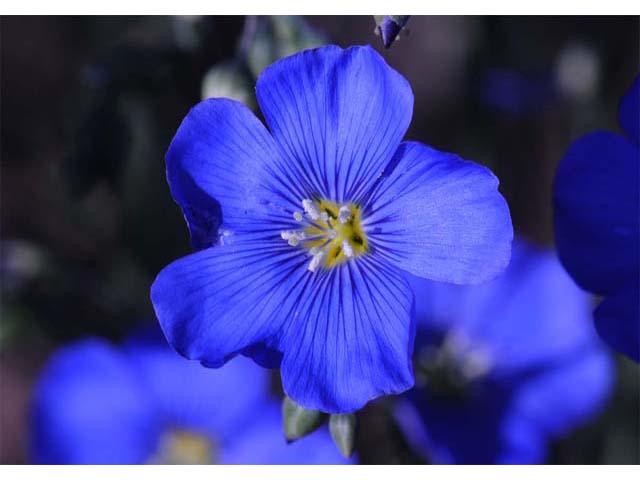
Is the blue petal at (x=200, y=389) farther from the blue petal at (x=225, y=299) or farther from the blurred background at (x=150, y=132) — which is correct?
the blue petal at (x=225, y=299)

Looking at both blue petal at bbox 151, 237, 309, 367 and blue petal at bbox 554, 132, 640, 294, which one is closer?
blue petal at bbox 151, 237, 309, 367

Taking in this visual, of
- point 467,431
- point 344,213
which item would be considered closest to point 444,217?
point 344,213

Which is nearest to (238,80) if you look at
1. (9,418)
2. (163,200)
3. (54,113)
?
(163,200)

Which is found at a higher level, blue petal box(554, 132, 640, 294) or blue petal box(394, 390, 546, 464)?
blue petal box(554, 132, 640, 294)

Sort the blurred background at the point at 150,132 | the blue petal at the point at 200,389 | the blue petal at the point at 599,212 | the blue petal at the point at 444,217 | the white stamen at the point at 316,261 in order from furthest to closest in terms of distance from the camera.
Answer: the blue petal at the point at 200,389 < the blurred background at the point at 150,132 < the blue petal at the point at 599,212 < the white stamen at the point at 316,261 < the blue petal at the point at 444,217

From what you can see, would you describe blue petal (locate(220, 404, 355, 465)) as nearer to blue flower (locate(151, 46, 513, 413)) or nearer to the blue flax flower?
the blue flax flower

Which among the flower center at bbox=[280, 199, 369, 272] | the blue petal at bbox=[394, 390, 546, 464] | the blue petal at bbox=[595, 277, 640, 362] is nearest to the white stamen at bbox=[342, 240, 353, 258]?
the flower center at bbox=[280, 199, 369, 272]

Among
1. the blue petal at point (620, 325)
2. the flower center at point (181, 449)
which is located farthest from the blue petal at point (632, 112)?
the flower center at point (181, 449)

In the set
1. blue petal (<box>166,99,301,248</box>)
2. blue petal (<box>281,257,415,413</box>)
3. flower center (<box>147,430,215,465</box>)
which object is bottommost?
flower center (<box>147,430,215,465</box>)
